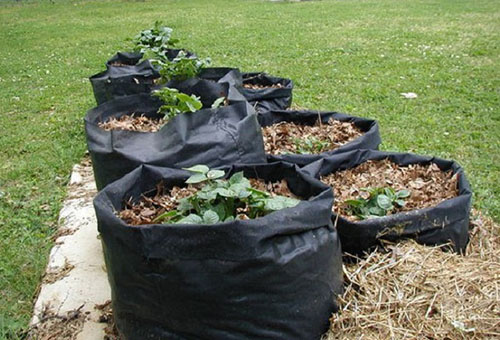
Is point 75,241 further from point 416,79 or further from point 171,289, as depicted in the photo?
point 416,79

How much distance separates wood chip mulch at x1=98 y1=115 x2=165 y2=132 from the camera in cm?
324

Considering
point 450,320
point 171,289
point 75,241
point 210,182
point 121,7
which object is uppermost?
point 210,182

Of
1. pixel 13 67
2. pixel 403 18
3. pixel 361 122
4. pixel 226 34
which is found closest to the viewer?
pixel 361 122

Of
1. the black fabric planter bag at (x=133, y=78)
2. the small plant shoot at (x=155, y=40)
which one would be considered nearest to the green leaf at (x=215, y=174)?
the black fabric planter bag at (x=133, y=78)

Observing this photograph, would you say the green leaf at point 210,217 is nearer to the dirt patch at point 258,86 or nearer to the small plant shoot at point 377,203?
the small plant shoot at point 377,203

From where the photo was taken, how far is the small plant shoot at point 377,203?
8.14 ft

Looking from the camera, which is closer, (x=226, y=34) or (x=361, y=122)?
(x=361, y=122)

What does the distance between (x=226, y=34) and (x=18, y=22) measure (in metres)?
7.40

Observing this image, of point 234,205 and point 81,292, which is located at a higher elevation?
point 234,205

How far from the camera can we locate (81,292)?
9.11 feet

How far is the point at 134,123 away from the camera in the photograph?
3.32m

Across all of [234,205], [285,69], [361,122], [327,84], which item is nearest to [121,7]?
[285,69]

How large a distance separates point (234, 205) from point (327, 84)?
487 centimetres

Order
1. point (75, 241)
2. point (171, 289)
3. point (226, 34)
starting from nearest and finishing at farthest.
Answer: point (171, 289) < point (75, 241) < point (226, 34)
